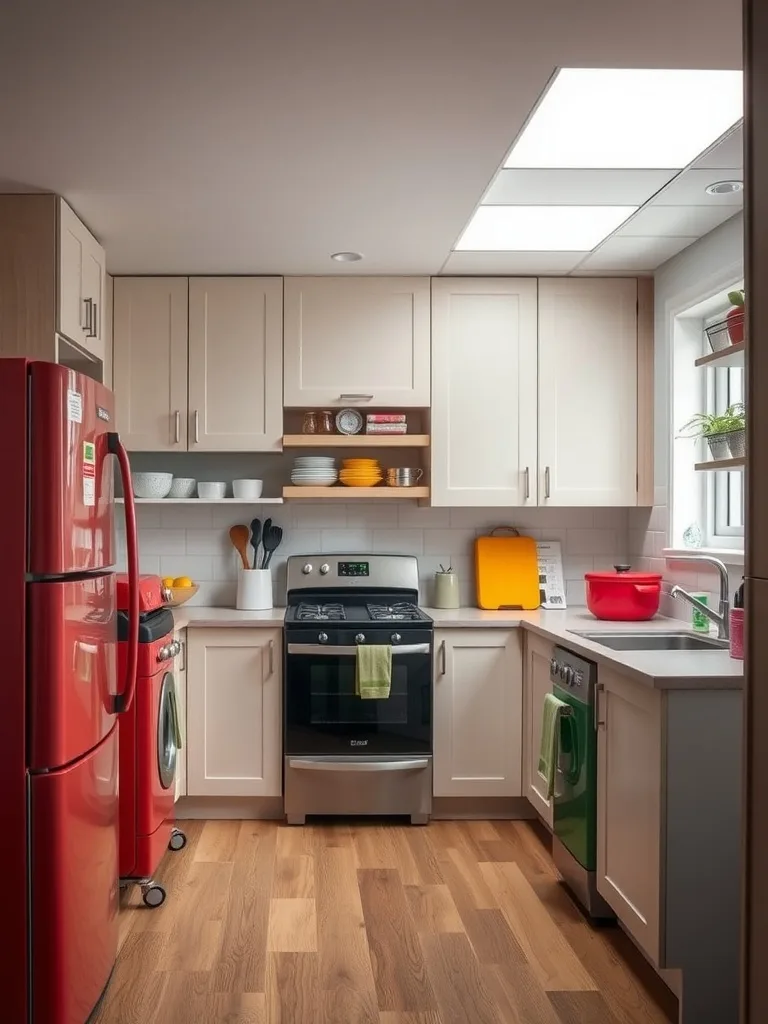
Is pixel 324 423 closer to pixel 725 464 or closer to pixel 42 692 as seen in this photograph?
pixel 725 464

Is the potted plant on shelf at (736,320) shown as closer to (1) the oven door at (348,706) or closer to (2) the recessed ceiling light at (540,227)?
(2) the recessed ceiling light at (540,227)

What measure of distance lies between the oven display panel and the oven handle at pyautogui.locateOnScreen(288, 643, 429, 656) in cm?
58

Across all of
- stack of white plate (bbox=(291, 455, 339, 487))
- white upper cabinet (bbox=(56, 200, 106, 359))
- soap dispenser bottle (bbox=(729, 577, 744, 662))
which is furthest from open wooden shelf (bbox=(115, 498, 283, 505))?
soap dispenser bottle (bbox=(729, 577, 744, 662))

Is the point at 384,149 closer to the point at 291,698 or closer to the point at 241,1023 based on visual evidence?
the point at 291,698

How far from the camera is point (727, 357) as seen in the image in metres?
2.71

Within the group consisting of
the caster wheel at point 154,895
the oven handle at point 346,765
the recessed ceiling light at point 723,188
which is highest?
the recessed ceiling light at point 723,188

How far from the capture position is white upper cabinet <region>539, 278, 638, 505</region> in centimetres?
414

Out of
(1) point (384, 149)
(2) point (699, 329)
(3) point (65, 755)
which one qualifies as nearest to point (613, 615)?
(2) point (699, 329)

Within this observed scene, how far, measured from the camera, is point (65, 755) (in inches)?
81.7

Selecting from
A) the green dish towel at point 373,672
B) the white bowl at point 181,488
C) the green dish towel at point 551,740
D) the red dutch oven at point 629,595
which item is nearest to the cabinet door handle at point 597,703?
the green dish towel at point 551,740

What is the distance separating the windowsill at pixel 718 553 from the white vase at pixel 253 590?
71.2 inches

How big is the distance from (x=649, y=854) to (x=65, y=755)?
1.51 meters

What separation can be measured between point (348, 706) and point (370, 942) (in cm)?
118

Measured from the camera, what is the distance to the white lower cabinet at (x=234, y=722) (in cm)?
385
